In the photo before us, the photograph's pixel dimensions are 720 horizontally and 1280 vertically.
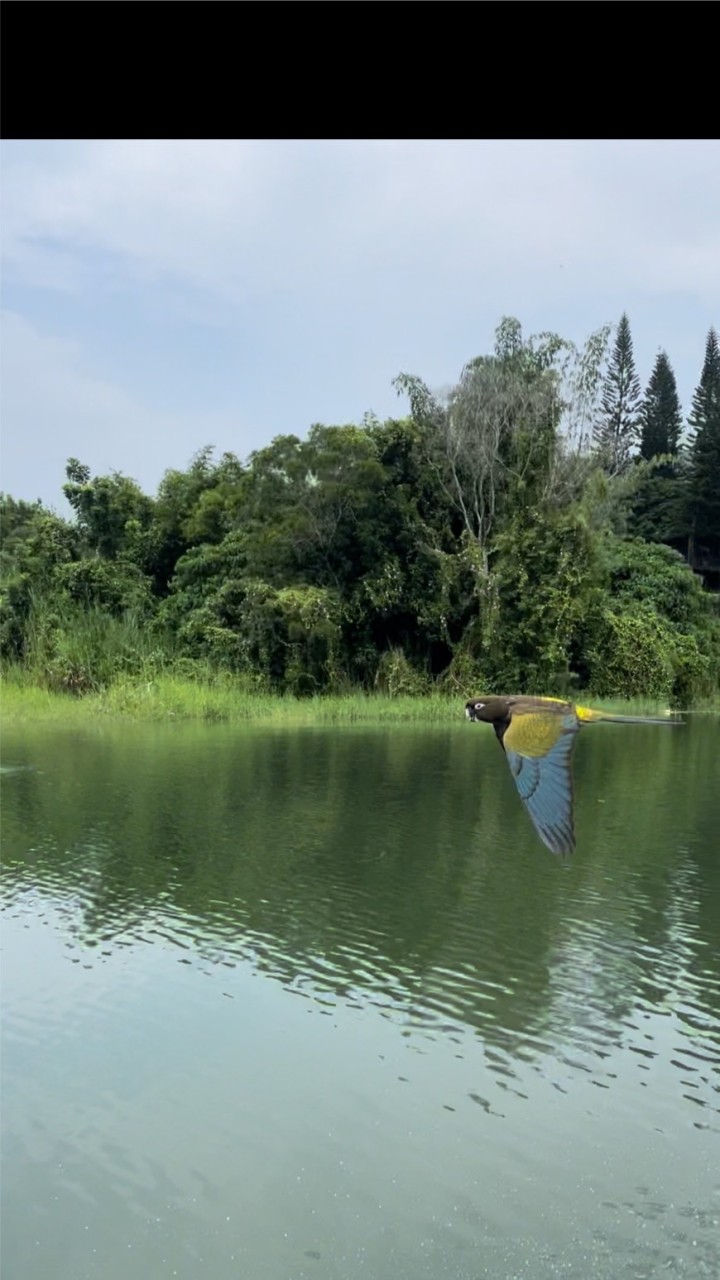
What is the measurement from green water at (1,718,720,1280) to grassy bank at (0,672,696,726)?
4.08 metres

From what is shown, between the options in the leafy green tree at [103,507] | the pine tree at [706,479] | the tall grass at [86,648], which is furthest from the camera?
the pine tree at [706,479]

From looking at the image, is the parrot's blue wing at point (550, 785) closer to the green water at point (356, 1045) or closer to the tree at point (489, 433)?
the green water at point (356, 1045)

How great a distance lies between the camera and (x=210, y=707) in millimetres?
10422

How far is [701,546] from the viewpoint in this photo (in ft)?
57.9

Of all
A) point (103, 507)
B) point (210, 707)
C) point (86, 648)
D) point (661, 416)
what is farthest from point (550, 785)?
point (661, 416)

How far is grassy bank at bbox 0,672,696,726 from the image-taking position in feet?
33.9

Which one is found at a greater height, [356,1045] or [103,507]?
[103,507]

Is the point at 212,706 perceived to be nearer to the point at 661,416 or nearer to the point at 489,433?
the point at 489,433

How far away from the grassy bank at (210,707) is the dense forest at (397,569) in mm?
518

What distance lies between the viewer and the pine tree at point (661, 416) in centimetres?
1955

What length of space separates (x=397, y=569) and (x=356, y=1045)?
911 cm

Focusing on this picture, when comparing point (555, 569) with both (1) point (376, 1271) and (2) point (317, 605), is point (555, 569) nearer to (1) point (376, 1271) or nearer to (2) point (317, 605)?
(2) point (317, 605)

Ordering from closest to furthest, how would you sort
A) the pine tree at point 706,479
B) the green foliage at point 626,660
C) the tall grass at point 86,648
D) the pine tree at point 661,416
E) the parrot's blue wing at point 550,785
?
the parrot's blue wing at point 550,785 → the green foliage at point 626,660 → the tall grass at point 86,648 → the pine tree at point 706,479 → the pine tree at point 661,416

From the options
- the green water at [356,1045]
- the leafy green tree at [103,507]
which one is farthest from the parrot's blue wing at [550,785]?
the leafy green tree at [103,507]
